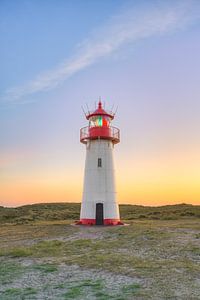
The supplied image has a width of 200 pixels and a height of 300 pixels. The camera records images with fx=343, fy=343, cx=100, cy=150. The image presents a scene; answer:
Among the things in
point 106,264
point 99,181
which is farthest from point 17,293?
point 99,181

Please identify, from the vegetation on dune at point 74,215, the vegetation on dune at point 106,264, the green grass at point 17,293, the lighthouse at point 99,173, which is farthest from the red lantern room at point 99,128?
the green grass at point 17,293

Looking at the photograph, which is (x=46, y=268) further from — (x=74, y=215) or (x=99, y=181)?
(x=74, y=215)

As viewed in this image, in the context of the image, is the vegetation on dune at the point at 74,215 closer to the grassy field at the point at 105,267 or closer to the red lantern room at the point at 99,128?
the red lantern room at the point at 99,128

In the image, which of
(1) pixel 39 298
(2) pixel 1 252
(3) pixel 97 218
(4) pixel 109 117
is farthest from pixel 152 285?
(4) pixel 109 117

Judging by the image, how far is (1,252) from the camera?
52.9 feet

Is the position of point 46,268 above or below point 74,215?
below

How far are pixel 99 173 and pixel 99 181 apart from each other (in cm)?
61

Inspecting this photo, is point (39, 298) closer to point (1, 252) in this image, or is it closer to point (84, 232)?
point (1, 252)

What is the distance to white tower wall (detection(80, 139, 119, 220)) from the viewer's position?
25.6 m

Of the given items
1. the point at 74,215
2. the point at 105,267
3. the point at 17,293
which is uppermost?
the point at 74,215

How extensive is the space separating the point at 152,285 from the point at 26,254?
7.40 m

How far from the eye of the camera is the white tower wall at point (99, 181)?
2558 centimetres

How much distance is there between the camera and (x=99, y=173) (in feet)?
85.1

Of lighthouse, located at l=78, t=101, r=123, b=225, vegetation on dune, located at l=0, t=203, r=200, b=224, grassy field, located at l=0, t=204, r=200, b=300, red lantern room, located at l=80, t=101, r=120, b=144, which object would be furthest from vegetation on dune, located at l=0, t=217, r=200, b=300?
vegetation on dune, located at l=0, t=203, r=200, b=224
